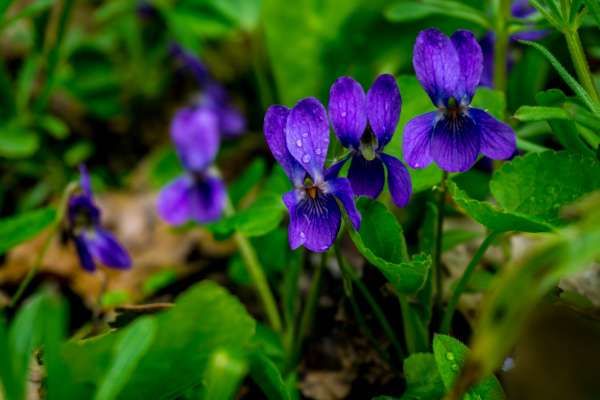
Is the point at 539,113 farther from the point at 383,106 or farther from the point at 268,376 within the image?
the point at 268,376

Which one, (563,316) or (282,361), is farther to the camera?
(282,361)

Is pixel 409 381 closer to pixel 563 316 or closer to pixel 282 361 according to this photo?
pixel 563 316

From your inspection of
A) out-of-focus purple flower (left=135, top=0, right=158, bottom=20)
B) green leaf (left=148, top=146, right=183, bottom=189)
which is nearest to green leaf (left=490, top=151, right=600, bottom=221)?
green leaf (left=148, top=146, right=183, bottom=189)

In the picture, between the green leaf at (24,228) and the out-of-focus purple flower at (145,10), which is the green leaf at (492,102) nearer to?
the green leaf at (24,228)

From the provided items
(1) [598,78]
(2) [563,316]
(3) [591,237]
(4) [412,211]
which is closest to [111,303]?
(4) [412,211]

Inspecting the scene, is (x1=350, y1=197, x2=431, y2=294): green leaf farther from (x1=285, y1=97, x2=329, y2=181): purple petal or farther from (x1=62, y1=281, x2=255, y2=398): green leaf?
(x1=62, y1=281, x2=255, y2=398): green leaf

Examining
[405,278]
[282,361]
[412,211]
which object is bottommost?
[282,361]
